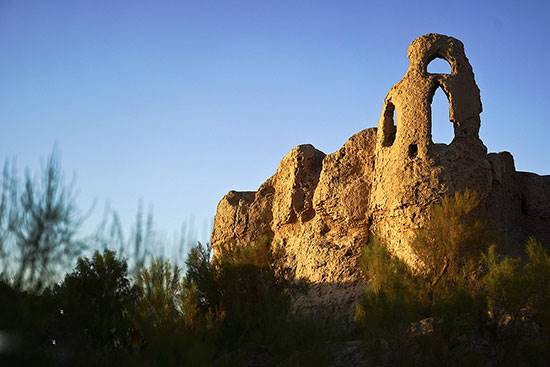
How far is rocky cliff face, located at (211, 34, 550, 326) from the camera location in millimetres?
22734

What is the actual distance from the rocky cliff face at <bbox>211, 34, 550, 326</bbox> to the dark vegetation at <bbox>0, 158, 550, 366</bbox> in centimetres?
111

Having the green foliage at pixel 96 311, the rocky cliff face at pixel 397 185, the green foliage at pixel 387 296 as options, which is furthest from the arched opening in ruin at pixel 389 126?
the green foliage at pixel 96 311

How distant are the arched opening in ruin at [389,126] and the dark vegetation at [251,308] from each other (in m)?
3.41

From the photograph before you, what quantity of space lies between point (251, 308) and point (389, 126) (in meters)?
7.68

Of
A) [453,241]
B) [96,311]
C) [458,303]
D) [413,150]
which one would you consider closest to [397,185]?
[413,150]

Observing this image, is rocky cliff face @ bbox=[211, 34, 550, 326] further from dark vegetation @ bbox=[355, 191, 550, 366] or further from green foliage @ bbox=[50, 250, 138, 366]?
green foliage @ bbox=[50, 250, 138, 366]

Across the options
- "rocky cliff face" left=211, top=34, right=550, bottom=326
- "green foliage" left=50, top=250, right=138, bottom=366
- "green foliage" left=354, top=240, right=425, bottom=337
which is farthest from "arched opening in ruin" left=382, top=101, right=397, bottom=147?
"green foliage" left=50, top=250, right=138, bottom=366

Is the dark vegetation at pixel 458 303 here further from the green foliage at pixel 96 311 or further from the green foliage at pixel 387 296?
the green foliage at pixel 96 311

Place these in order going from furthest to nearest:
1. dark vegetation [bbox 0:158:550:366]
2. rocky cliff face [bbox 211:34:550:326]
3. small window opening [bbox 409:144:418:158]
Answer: small window opening [bbox 409:144:418:158] < rocky cliff face [bbox 211:34:550:326] < dark vegetation [bbox 0:158:550:366]

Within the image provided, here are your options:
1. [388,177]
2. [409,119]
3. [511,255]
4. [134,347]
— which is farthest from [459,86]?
[134,347]

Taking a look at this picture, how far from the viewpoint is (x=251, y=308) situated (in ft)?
67.8

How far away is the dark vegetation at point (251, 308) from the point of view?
14.1 m

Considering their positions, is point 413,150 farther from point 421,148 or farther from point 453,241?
point 453,241

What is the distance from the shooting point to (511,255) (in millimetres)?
22875
